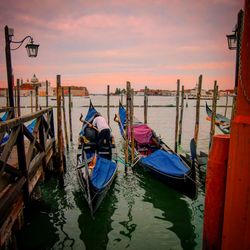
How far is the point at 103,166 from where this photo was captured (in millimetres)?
5570

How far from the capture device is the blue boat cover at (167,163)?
5.53 meters

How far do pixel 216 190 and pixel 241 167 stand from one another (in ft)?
0.83

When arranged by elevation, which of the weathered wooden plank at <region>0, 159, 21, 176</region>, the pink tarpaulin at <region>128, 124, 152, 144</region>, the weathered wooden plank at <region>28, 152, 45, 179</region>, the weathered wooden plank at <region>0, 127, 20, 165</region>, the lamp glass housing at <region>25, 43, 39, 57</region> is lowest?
the pink tarpaulin at <region>128, 124, 152, 144</region>

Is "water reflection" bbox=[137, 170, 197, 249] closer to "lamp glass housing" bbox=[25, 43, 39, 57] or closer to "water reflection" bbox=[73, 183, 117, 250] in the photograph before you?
"water reflection" bbox=[73, 183, 117, 250]

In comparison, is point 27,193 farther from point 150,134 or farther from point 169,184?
point 150,134

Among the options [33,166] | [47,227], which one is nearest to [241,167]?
[33,166]

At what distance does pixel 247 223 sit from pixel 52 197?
16.5 feet

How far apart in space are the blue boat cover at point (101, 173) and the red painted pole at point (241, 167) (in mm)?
3227

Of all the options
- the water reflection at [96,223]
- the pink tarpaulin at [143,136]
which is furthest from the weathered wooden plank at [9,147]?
the pink tarpaulin at [143,136]

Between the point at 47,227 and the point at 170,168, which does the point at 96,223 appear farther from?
the point at 170,168

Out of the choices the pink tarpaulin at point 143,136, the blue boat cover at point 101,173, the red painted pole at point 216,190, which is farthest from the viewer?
the pink tarpaulin at point 143,136

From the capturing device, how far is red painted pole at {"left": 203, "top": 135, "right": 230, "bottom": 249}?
1.52 meters

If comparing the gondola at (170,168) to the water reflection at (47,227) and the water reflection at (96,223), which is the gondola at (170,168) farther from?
the water reflection at (47,227)

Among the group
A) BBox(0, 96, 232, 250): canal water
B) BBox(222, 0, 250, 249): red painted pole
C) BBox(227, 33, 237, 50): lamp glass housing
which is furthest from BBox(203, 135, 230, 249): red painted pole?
BBox(227, 33, 237, 50): lamp glass housing
